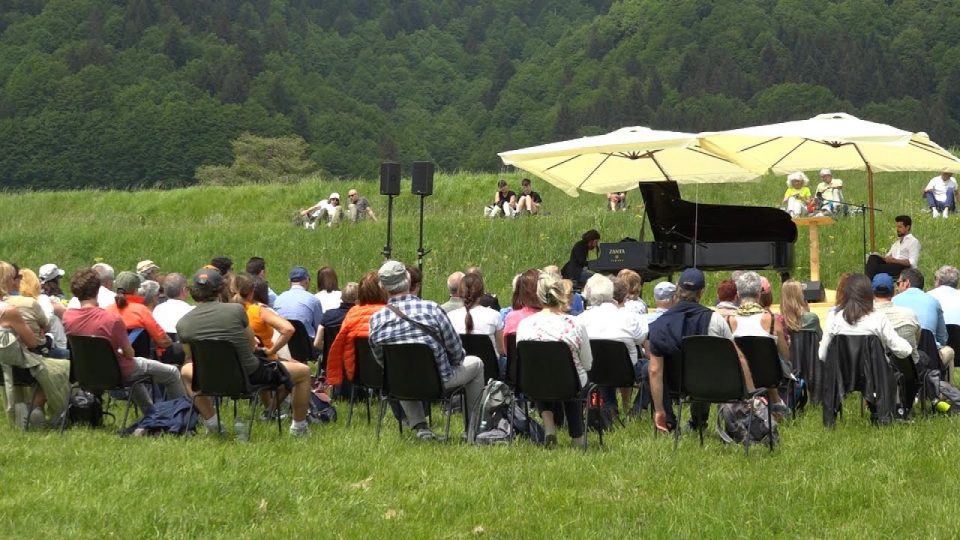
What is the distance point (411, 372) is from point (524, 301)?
105cm

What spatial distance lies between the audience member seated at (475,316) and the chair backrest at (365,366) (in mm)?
804

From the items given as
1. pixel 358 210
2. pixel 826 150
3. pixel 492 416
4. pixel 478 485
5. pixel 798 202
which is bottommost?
pixel 478 485

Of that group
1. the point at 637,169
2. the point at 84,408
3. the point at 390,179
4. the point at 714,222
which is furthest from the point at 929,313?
the point at 390,179

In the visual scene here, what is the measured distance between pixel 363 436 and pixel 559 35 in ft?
343

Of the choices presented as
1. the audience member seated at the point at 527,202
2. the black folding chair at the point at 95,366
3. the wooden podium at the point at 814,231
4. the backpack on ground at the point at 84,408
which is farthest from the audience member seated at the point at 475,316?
the audience member seated at the point at 527,202

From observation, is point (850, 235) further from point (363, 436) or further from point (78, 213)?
point (78, 213)

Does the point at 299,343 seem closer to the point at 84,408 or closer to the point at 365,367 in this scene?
the point at 365,367

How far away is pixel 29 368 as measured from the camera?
33.4ft

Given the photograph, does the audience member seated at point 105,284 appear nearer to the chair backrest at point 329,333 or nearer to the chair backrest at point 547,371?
the chair backrest at point 329,333

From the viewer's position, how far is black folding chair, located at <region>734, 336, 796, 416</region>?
972 centimetres

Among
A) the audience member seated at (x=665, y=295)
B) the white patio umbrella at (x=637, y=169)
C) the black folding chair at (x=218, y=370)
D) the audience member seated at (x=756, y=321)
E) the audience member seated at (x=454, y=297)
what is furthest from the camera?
the white patio umbrella at (x=637, y=169)

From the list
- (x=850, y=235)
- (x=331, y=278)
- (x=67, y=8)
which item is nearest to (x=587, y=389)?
(x=331, y=278)

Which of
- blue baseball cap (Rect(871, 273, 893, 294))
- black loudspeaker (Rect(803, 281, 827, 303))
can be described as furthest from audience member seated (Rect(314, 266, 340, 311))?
black loudspeaker (Rect(803, 281, 827, 303))

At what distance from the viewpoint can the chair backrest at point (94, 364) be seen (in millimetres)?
9883
